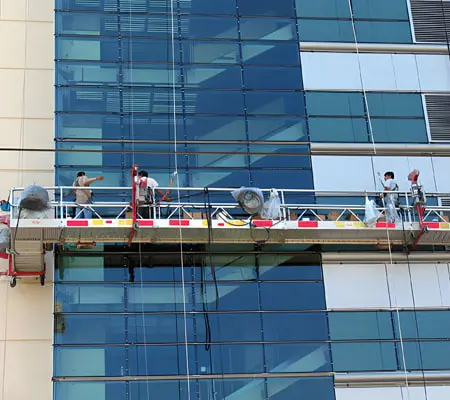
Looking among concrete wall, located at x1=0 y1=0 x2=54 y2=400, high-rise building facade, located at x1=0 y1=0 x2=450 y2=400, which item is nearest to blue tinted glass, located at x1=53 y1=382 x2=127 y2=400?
high-rise building facade, located at x1=0 y1=0 x2=450 y2=400

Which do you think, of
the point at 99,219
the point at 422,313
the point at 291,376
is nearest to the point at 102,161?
the point at 99,219

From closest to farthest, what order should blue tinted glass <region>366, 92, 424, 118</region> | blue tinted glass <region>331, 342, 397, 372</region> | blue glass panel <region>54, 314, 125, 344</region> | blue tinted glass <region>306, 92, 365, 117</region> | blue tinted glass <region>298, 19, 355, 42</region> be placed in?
blue glass panel <region>54, 314, 125, 344</region> < blue tinted glass <region>331, 342, 397, 372</region> < blue tinted glass <region>306, 92, 365, 117</region> < blue tinted glass <region>366, 92, 424, 118</region> < blue tinted glass <region>298, 19, 355, 42</region>

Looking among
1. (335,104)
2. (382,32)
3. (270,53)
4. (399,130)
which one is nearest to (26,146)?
(270,53)

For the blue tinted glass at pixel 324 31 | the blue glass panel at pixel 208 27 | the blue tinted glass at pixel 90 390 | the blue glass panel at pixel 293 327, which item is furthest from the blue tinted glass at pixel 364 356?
the blue glass panel at pixel 208 27

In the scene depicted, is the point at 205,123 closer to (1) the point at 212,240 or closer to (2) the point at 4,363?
(1) the point at 212,240

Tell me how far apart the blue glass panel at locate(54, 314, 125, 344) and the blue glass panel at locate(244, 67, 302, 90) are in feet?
23.2

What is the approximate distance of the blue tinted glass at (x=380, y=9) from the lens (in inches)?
1071

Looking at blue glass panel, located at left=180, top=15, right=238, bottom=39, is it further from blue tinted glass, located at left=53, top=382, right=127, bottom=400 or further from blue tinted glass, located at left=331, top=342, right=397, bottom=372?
blue tinted glass, located at left=53, top=382, right=127, bottom=400

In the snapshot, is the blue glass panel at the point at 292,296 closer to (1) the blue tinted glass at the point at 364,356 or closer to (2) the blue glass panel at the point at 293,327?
(2) the blue glass panel at the point at 293,327

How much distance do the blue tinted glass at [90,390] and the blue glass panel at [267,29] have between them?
9717 mm

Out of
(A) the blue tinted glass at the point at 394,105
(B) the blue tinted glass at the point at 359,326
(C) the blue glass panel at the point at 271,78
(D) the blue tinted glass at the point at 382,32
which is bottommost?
(B) the blue tinted glass at the point at 359,326

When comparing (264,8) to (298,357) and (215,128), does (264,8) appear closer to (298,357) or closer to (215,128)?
(215,128)

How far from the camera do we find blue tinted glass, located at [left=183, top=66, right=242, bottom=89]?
2555cm

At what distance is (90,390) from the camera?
22203mm
